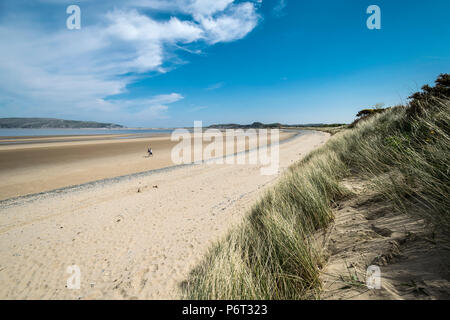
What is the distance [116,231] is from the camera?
521cm

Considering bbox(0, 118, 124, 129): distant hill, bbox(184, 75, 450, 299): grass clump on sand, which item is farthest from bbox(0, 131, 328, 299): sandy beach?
bbox(0, 118, 124, 129): distant hill

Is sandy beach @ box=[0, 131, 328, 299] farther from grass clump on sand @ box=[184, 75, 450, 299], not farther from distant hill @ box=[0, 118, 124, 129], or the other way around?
distant hill @ box=[0, 118, 124, 129]

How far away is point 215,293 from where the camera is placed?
2139 millimetres

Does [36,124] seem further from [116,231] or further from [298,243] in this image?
[298,243]

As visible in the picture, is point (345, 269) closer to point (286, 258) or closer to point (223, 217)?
point (286, 258)

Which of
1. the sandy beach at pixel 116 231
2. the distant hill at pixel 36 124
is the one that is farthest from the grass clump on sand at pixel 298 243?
the distant hill at pixel 36 124

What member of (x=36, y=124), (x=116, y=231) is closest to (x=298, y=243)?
(x=116, y=231)

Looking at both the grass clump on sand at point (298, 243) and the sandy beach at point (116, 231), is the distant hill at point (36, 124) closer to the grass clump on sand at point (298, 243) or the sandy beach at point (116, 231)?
the sandy beach at point (116, 231)

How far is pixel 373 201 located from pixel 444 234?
1473mm

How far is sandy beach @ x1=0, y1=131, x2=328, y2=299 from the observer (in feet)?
11.3

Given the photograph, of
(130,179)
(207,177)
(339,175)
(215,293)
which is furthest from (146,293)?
(130,179)

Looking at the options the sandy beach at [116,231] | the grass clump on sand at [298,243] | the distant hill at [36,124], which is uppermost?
the distant hill at [36,124]

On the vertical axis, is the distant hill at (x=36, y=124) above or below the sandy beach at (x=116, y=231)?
above

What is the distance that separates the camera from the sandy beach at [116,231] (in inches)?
135
